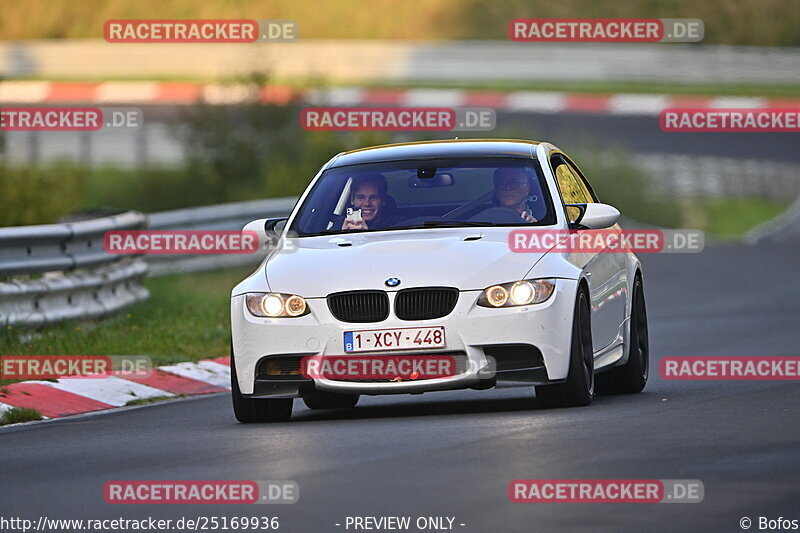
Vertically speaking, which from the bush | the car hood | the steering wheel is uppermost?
the steering wheel

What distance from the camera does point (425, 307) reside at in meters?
10.4

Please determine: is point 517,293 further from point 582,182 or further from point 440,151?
point 582,182

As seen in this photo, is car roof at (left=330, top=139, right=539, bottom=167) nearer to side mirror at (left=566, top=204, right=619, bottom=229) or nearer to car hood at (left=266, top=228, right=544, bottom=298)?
side mirror at (left=566, top=204, right=619, bottom=229)

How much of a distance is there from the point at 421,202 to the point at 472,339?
182cm

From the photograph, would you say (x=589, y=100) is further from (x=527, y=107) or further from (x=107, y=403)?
(x=107, y=403)

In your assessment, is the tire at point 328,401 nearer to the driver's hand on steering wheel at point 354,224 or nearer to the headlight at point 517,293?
the driver's hand on steering wheel at point 354,224

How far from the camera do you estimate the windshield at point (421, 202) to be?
37.4ft

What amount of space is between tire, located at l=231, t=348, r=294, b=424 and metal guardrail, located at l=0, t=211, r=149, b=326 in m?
4.01

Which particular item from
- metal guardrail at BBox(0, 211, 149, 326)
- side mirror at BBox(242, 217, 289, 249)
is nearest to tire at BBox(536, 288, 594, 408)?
side mirror at BBox(242, 217, 289, 249)

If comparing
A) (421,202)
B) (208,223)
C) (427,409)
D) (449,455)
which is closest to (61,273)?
(421,202)

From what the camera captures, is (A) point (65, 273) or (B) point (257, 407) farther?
(A) point (65, 273)

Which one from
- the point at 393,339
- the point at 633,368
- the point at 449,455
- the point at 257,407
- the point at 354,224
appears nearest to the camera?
the point at 449,455

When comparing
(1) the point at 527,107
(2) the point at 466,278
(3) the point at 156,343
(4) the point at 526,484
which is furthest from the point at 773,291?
(1) the point at 527,107

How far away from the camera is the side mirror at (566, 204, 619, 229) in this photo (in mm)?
11227
